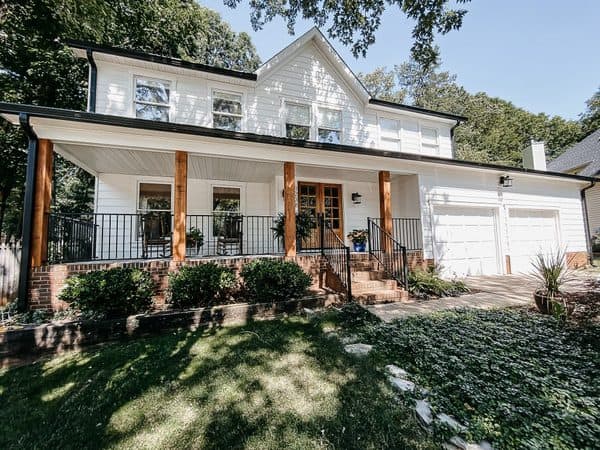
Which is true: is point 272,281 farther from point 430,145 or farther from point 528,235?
point 528,235

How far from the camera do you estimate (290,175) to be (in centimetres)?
652

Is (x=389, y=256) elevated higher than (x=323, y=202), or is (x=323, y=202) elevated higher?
(x=323, y=202)

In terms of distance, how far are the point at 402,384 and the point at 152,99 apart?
9.29m

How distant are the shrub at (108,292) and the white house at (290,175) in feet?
3.41

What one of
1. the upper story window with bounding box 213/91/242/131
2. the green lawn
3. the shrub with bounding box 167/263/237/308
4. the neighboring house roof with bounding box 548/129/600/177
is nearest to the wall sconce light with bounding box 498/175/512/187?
the green lawn

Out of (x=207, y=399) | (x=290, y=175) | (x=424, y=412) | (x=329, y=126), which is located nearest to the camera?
(x=424, y=412)

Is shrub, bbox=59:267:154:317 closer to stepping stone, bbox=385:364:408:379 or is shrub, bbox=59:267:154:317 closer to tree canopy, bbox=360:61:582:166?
stepping stone, bbox=385:364:408:379

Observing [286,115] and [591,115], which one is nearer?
[286,115]

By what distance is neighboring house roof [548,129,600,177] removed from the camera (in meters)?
14.8

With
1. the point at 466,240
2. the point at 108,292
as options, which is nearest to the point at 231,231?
the point at 108,292

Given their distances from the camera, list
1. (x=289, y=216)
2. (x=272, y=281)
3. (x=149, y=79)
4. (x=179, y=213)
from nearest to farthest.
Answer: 1. (x=272, y=281)
2. (x=179, y=213)
3. (x=289, y=216)
4. (x=149, y=79)

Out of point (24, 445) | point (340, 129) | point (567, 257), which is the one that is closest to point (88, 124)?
point (24, 445)

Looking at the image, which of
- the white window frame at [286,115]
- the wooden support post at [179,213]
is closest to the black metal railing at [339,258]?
the wooden support post at [179,213]

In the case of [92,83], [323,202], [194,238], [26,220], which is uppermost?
[92,83]
